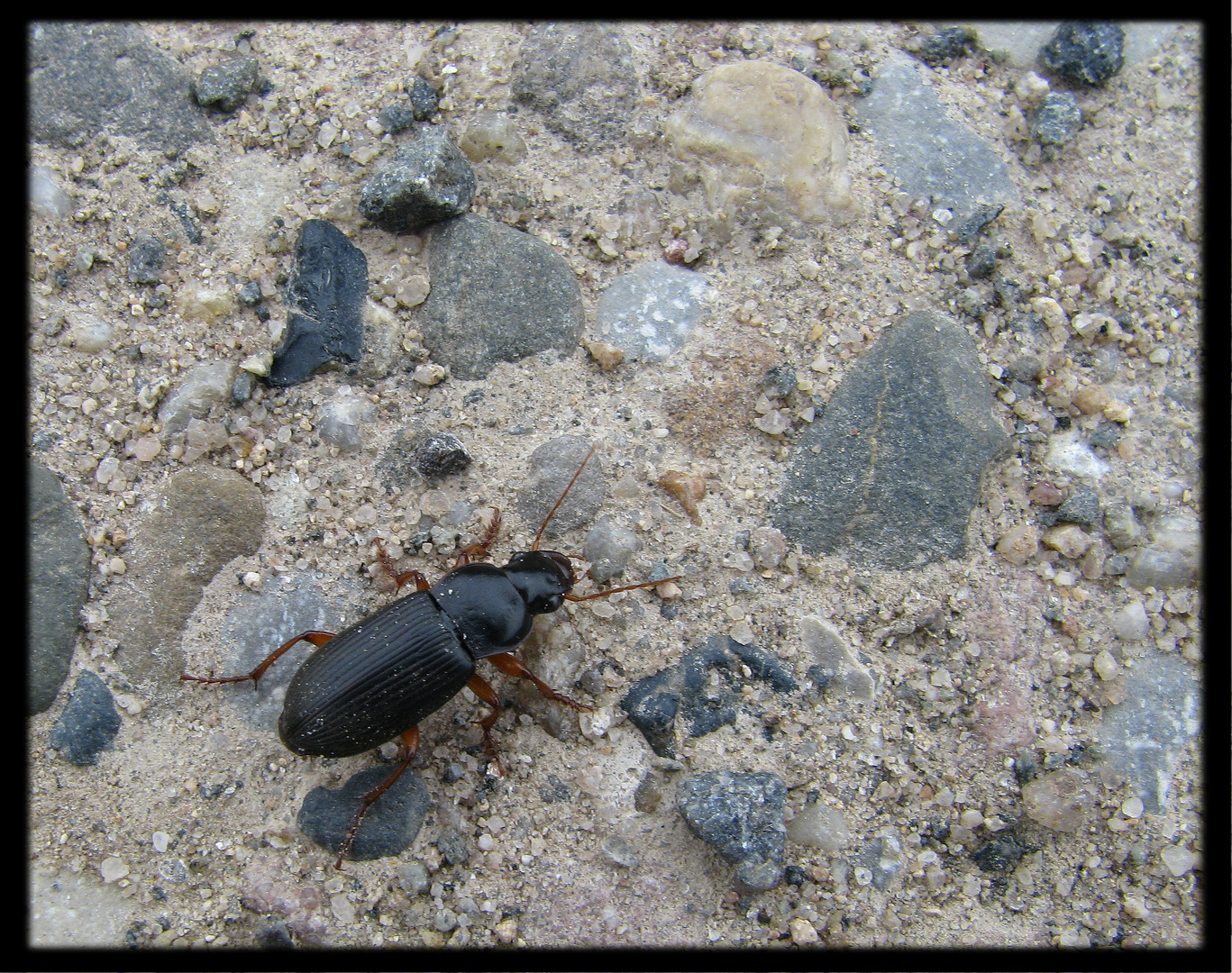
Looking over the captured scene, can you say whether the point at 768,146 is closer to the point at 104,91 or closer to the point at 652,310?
the point at 652,310

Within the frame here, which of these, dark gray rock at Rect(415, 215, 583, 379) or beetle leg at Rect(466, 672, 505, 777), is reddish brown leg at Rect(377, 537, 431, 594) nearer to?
beetle leg at Rect(466, 672, 505, 777)

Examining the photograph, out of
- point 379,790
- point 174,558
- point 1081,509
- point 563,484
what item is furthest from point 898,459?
point 174,558

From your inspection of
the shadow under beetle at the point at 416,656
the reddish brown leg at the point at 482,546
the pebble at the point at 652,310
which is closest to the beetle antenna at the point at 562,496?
the shadow under beetle at the point at 416,656

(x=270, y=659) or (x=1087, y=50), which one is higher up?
(x=1087, y=50)

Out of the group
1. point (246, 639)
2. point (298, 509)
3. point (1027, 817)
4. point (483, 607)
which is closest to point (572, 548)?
point (483, 607)

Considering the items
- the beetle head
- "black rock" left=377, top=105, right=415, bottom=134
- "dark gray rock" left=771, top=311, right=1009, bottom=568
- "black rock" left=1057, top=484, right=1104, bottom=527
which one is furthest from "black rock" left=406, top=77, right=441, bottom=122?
"black rock" left=1057, top=484, right=1104, bottom=527

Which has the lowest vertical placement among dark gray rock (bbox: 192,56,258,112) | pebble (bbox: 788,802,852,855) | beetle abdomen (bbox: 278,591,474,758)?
pebble (bbox: 788,802,852,855)

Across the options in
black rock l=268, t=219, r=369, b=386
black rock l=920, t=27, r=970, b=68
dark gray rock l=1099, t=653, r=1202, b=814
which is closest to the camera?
dark gray rock l=1099, t=653, r=1202, b=814
